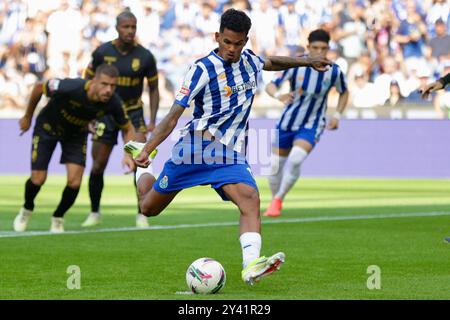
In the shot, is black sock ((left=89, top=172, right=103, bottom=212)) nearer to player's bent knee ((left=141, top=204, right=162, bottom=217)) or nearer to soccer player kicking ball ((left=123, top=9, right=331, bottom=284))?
player's bent knee ((left=141, top=204, right=162, bottom=217))

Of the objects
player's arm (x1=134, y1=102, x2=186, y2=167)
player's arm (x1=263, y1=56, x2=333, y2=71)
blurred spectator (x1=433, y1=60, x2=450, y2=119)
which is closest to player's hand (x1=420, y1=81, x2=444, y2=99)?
player's arm (x1=263, y1=56, x2=333, y2=71)

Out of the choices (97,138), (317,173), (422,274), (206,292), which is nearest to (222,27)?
(206,292)

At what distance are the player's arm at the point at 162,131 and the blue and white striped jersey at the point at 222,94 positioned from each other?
132mm

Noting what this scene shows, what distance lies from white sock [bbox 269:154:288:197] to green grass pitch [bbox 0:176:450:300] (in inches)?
17.9

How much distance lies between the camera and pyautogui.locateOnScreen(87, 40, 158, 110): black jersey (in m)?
12.8

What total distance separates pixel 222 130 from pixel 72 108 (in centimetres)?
419

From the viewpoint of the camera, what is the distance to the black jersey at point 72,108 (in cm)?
1147

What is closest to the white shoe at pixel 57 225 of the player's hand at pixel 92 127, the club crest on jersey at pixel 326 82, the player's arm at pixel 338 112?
the player's hand at pixel 92 127

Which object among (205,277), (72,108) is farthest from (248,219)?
(72,108)

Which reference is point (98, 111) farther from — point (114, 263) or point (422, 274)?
point (422, 274)

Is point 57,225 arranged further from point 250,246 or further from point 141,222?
point 250,246

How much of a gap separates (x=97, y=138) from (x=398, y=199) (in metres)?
6.41

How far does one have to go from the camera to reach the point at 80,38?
1031 inches

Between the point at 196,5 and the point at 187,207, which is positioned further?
the point at 196,5
